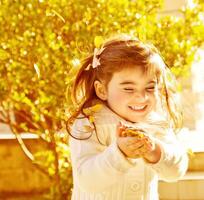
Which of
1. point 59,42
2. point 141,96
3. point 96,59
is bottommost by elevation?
point 141,96

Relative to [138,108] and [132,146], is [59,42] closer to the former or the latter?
[138,108]

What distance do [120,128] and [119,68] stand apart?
255 mm

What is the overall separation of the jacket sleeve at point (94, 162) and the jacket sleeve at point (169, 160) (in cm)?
13

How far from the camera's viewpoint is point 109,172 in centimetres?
196

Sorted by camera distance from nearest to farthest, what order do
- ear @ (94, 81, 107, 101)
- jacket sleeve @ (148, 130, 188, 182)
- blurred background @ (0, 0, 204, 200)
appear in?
jacket sleeve @ (148, 130, 188, 182) → ear @ (94, 81, 107, 101) → blurred background @ (0, 0, 204, 200)

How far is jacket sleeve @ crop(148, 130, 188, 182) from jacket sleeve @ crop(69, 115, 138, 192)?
0.13 m

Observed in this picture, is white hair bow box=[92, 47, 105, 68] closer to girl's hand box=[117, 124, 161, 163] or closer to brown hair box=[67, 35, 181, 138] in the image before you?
brown hair box=[67, 35, 181, 138]

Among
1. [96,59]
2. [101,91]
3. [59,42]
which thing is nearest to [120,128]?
[101,91]

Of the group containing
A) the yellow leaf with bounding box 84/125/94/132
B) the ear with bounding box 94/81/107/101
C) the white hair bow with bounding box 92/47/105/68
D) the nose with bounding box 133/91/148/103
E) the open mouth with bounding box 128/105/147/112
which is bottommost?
the yellow leaf with bounding box 84/125/94/132

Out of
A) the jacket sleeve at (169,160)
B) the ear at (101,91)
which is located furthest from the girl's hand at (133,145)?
the ear at (101,91)

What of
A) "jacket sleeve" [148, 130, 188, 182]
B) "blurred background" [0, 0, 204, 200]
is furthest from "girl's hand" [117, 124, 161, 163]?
"blurred background" [0, 0, 204, 200]

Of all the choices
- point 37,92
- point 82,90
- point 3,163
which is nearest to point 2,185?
point 3,163

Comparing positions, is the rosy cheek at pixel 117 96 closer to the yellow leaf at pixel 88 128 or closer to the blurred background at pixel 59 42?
the yellow leaf at pixel 88 128

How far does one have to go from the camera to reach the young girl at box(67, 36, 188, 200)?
2000 mm
